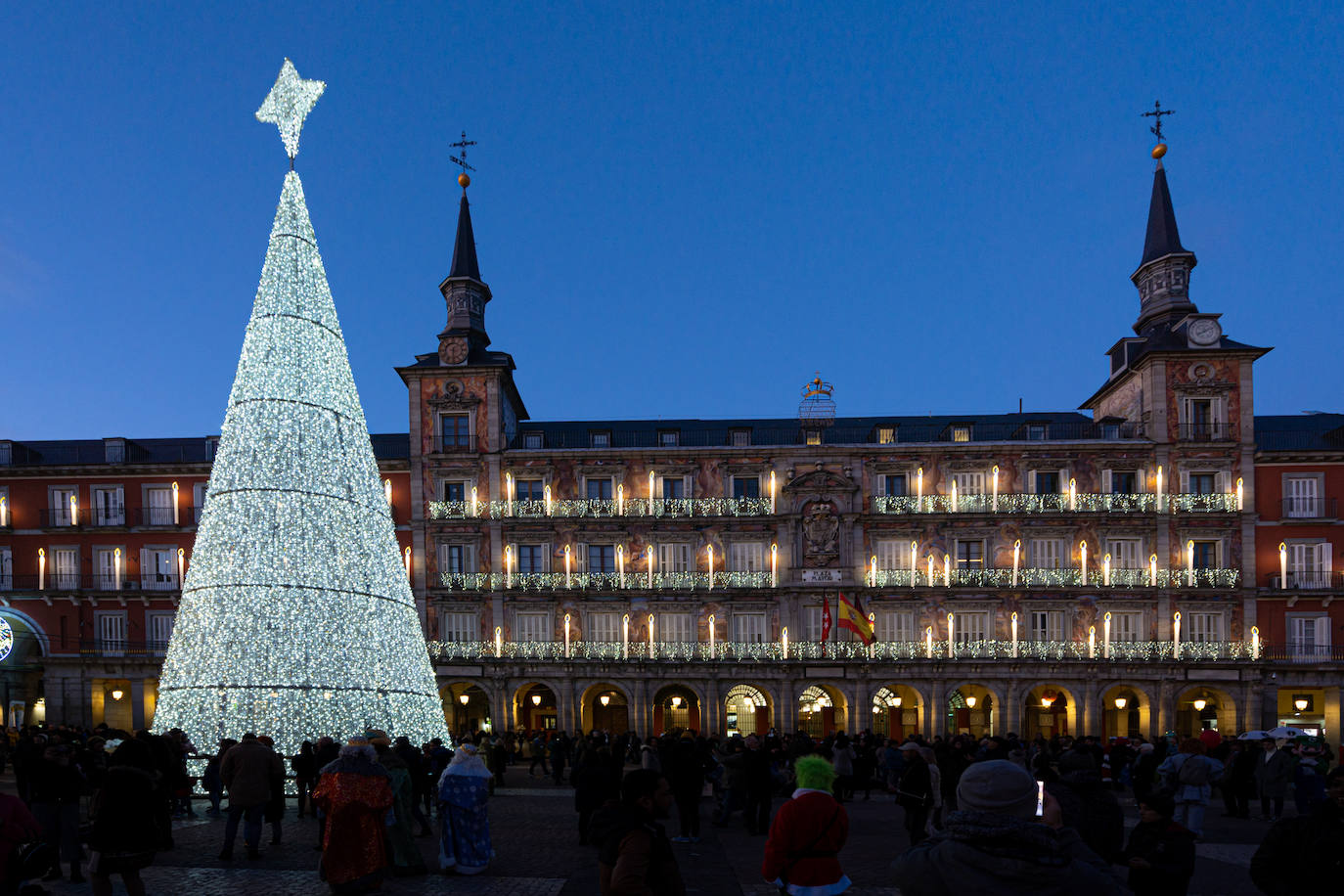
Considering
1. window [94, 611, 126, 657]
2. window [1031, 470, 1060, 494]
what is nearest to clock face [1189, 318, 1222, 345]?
window [1031, 470, 1060, 494]

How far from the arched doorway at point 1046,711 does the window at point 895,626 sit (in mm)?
5326

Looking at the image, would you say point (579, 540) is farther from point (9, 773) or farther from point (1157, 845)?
point (1157, 845)

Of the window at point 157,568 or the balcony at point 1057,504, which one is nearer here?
the balcony at point 1057,504

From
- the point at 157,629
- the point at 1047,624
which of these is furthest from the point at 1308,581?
the point at 157,629

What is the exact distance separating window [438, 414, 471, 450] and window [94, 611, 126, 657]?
14759 millimetres

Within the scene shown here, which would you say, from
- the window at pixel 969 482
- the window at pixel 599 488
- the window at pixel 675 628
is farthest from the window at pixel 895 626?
the window at pixel 599 488

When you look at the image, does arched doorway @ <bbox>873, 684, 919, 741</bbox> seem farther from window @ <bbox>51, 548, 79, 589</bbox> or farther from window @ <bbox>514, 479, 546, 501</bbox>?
window @ <bbox>51, 548, 79, 589</bbox>

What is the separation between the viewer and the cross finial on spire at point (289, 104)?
19.2 meters

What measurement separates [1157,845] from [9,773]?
1192 inches

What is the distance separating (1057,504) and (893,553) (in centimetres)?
646

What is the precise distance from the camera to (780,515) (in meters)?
40.0

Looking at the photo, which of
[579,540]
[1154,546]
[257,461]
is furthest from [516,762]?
[1154,546]

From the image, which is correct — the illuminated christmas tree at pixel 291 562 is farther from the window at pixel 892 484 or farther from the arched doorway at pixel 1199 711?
the arched doorway at pixel 1199 711

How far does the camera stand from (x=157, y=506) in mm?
42531
